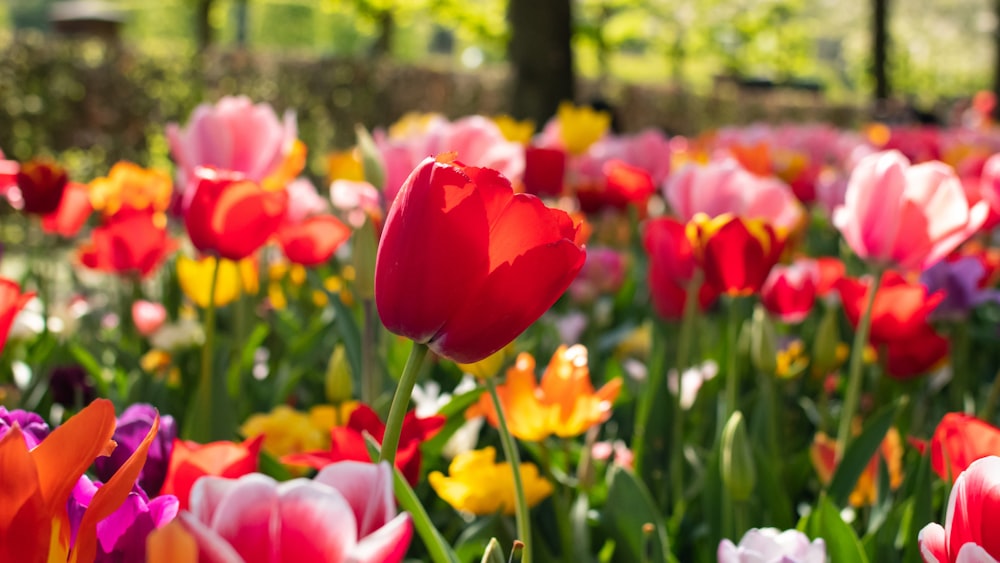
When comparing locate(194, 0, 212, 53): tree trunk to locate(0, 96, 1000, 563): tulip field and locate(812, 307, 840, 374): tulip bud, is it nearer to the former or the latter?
locate(0, 96, 1000, 563): tulip field

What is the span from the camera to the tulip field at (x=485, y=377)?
61 cm

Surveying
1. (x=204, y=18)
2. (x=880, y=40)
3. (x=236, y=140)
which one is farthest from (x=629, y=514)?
(x=204, y=18)

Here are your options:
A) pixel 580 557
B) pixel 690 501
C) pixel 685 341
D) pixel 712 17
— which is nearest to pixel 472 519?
pixel 580 557

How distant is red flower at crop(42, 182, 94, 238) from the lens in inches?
81.9

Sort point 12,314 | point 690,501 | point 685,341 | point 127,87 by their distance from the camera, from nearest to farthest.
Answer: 1. point 12,314
2. point 690,501
3. point 685,341
4. point 127,87

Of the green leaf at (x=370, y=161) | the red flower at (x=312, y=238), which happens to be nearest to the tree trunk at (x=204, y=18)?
the red flower at (x=312, y=238)

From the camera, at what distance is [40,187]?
1.83 meters

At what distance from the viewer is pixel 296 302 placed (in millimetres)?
2768

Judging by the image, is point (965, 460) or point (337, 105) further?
point (337, 105)

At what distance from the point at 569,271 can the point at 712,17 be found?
2347 cm

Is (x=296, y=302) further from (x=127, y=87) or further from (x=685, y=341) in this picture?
(x=127, y=87)

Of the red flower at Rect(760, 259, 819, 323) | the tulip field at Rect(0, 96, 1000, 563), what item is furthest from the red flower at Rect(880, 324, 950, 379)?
the red flower at Rect(760, 259, 819, 323)

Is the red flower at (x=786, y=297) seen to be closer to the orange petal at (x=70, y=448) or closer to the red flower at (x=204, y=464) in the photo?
the red flower at (x=204, y=464)

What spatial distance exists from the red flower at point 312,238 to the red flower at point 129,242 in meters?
0.27
